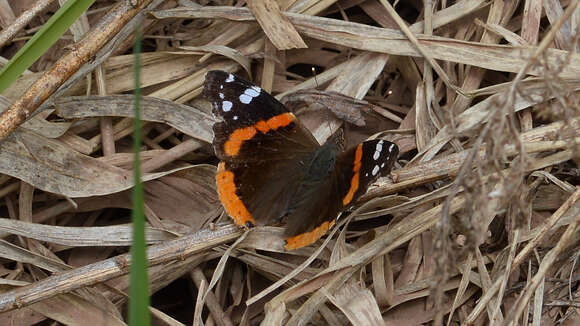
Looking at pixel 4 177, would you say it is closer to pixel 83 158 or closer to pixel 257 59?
pixel 83 158

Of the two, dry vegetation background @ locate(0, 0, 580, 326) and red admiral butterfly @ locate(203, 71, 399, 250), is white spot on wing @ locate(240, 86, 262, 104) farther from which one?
dry vegetation background @ locate(0, 0, 580, 326)

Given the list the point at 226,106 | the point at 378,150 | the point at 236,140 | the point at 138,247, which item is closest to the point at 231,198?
the point at 236,140

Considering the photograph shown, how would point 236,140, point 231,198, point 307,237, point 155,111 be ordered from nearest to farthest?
point 307,237
point 231,198
point 236,140
point 155,111

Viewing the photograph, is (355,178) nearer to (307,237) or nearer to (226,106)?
(307,237)

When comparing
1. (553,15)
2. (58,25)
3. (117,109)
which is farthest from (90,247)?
(553,15)

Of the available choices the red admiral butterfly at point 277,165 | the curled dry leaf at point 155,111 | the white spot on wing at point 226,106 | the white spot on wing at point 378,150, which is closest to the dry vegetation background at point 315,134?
the curled dry leaf at point 155,111

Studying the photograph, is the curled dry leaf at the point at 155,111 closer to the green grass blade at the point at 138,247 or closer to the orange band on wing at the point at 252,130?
the orange band on wing at the point at 252,130

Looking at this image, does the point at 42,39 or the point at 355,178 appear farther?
the point at 355,178
